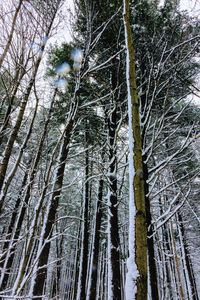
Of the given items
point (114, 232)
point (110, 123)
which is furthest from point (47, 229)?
point (110, 123)

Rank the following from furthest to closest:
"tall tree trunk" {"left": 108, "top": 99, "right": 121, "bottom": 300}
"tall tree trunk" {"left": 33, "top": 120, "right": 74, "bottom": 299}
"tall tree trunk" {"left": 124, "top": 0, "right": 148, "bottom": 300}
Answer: "tall tree trunk" {"left": 108, "top": 99, "right": 121, "bottom": 300}, "tall tree trunk" {"left": 33, "top": 120, "right": 74, "bottom": 299}, "tall tree trunk" {"left": 124, "top": 0, "right": 148, "bottom": 300}

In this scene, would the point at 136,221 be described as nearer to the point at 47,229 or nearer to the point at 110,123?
the point at 47,229

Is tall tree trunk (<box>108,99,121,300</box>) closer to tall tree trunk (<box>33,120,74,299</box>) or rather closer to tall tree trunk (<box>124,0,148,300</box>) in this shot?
tall tree trunk (<box>33,120,74,299</box>)

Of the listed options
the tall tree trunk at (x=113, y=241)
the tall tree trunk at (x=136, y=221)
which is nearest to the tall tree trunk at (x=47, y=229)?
the tall tree trunk at (x=113, y=241)

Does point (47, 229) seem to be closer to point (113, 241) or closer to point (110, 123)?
point (113, 241)

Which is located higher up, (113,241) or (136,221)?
(113,241)

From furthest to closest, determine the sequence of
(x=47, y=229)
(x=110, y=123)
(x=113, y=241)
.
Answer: (x=110, y=123) < (x=113, y=241) < (x=47, y=229)

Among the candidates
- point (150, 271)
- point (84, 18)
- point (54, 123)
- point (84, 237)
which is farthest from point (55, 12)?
point (84, 237)

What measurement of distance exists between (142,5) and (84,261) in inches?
376

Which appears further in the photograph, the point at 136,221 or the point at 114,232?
the point at 114,232

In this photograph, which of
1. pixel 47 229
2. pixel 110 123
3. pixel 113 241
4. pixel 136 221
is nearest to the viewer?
pixel 136 221

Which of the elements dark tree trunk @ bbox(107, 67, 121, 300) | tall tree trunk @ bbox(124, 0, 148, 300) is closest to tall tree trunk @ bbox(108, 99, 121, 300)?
dark tree trunk @ bbox(107, 67, 121, 300)

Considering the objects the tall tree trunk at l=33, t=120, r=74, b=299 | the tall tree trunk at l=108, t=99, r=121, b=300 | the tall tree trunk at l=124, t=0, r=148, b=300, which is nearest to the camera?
the tall tree trunk at l=124, t=0, r=148, b=300

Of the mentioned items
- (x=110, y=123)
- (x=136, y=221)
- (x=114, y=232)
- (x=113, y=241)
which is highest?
(x=110, y=123)
